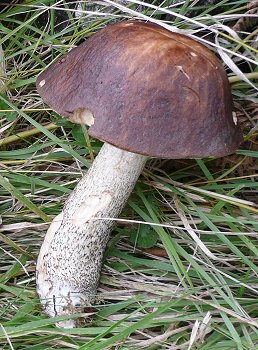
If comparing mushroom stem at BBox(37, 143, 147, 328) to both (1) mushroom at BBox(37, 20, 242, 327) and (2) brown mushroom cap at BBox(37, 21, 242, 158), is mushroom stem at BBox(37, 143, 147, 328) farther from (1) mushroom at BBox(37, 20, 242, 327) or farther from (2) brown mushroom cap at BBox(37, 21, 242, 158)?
(2) brown mushroom cap at BBox(37, 21, 242, 158)

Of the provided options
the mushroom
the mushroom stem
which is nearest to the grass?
the mushroom stem

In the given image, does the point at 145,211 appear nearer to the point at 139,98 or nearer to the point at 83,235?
the point at 83,235

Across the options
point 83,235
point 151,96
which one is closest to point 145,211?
point 83,235

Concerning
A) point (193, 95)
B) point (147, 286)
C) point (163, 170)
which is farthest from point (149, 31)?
point (147, 286)

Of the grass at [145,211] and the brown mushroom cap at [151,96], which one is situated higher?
the brown mushroom cap at [151,96]

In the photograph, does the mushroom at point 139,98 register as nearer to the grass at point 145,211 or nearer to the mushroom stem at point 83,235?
the mushroom stem at point 83,235

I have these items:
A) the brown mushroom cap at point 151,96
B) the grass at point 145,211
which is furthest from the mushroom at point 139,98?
the grass at point 145,211
